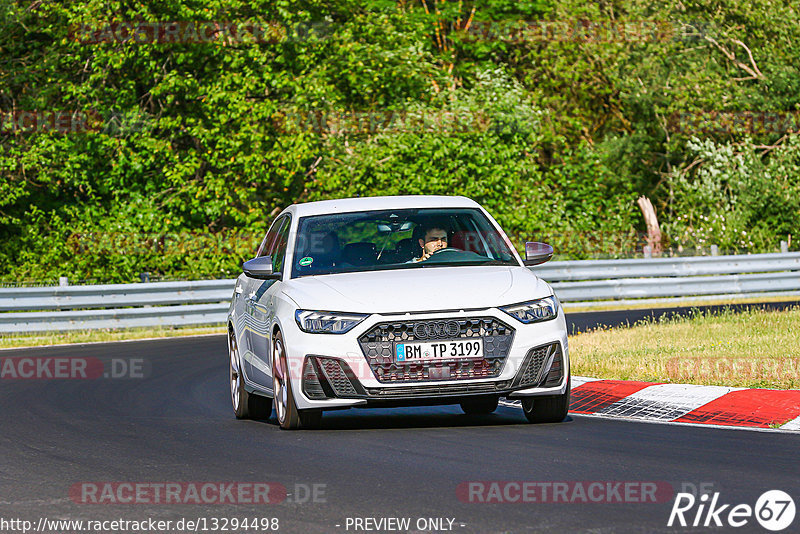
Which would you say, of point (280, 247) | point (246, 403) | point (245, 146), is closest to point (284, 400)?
point (246, 403)

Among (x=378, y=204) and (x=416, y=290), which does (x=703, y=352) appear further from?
(x=416, y=290)

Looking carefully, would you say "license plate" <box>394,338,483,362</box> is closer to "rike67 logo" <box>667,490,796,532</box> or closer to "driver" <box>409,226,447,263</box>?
"driver" <box>409,226,447,263</box>

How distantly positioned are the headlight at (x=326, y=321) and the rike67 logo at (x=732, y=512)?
3.22 metres

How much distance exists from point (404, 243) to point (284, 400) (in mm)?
1563

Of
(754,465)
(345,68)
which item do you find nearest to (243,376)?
(754,465)

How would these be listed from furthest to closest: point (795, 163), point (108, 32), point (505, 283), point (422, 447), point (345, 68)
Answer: point (795, 163) → point (345, 68) → point (108, 32) → point (505, 283) → point (422, 447)

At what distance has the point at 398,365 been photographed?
949 cm

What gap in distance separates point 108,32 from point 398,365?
81.0 feet

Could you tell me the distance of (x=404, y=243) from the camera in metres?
10.8

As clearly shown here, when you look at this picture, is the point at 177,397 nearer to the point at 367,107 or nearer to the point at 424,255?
the point at 424,255

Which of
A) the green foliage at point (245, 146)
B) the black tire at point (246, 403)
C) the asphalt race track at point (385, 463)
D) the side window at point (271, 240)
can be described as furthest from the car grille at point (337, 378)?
the green foliage at point (245, 146)

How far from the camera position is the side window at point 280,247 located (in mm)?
11102

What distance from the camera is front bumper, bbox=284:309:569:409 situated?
9492 millimetres

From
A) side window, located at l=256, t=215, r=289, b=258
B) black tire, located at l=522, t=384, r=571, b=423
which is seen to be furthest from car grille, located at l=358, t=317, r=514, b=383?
side window, located at l=256, t=215, r=289, b=258
